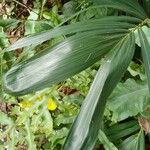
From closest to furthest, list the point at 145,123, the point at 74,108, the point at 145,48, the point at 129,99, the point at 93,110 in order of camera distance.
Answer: the point at 93,110 → the point at 145,48 → the point at 129,99 → the point at 145,123 → the point at 74,108

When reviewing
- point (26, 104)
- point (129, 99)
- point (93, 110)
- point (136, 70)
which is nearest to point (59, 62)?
point (93, 110)

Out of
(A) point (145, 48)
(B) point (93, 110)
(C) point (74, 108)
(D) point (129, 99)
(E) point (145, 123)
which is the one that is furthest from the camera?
(C) point (74, 108)

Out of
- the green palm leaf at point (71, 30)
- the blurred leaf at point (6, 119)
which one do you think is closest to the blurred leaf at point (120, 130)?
the blurred leaf at point (6, 119)

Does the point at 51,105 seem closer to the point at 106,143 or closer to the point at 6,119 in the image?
the point at 6,119

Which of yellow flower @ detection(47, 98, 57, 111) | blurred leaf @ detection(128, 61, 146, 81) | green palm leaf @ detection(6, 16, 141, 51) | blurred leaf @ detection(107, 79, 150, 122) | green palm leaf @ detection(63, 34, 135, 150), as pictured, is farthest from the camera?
yellow flower @ detection(47, 98, 57, 111)

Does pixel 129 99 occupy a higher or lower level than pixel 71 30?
lower

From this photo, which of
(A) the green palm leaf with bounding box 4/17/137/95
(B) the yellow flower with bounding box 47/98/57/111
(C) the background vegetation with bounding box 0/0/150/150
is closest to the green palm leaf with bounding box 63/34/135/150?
(A) the green palm leaf with bounding box 4/17/137/95

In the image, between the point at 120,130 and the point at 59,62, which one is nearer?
the point at 59,62

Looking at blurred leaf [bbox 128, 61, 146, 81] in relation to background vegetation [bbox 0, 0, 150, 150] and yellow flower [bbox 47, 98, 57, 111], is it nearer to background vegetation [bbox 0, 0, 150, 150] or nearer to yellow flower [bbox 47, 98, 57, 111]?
background vegetation [bbox 0, 0, 150, 150]
